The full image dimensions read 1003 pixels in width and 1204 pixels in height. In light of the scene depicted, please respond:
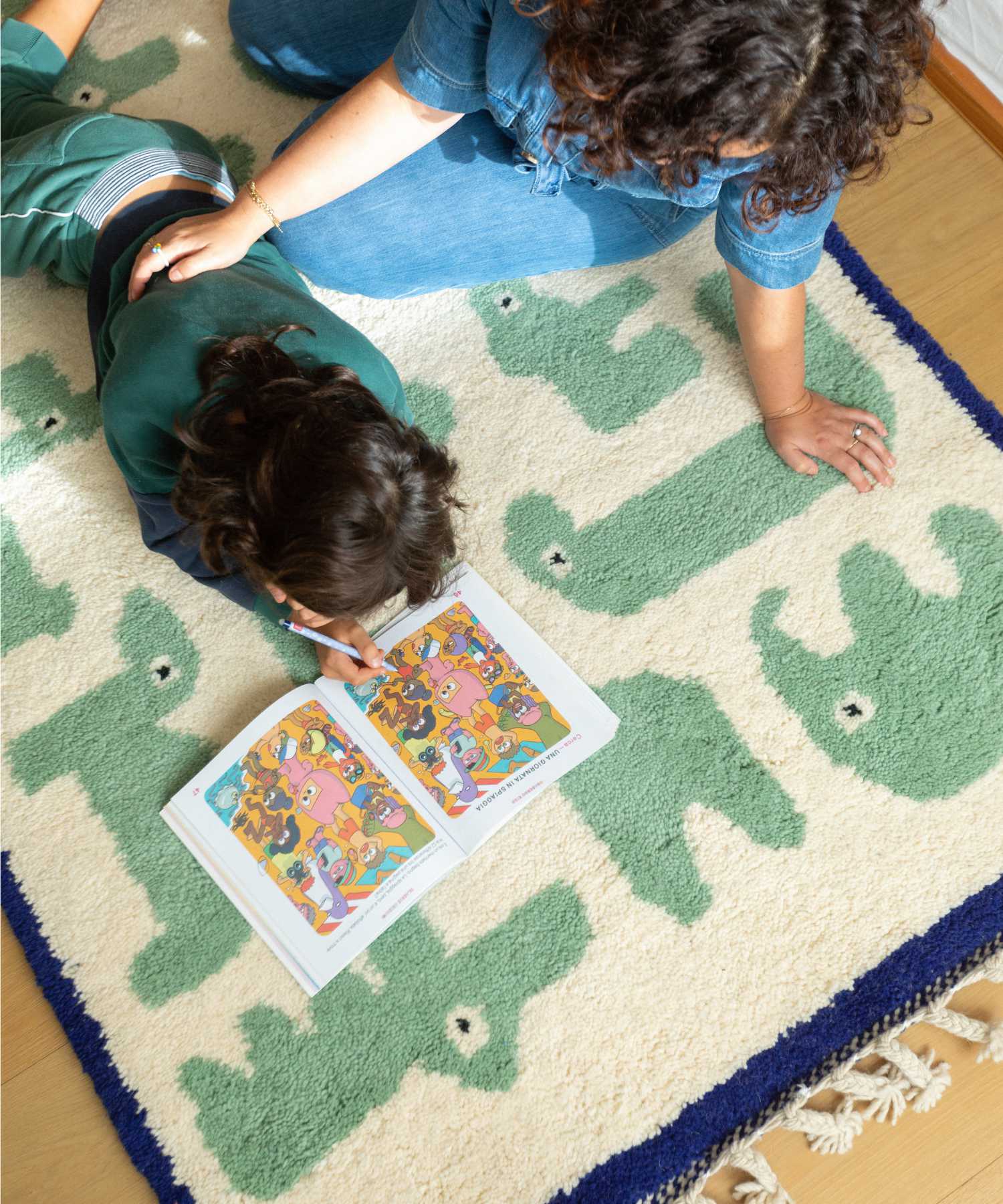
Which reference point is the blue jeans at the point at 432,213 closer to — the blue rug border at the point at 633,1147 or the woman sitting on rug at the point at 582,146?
the woman sitting on rug at the point at 582,146

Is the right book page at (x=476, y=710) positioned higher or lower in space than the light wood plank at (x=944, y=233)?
lower

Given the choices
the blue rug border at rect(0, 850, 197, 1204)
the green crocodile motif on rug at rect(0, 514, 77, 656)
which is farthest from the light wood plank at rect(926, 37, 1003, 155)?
the blue rug border at rect(0, 850, 197, 1204)

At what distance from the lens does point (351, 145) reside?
81 centimetres

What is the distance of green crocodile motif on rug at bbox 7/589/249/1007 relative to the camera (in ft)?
3.04

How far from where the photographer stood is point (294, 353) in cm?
79

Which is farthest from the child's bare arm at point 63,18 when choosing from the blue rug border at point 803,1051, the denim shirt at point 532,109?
the blue rug border at point 803,1051

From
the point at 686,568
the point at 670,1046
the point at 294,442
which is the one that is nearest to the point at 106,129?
the point at 294,442

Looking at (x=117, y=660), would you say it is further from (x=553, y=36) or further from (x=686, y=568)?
(x=553, y=36)

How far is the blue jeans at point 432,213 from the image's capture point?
0.92 metres

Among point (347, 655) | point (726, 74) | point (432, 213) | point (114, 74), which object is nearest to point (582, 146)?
point (726, 74)

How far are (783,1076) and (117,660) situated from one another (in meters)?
0.76

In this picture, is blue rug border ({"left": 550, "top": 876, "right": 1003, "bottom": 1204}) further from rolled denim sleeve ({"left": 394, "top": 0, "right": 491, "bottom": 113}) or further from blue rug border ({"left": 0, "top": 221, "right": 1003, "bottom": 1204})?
rolled denim sleeve ({"left": 394, "top": 0, "right": 491, "bottom": 113})

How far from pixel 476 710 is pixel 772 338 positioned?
1.52 ft

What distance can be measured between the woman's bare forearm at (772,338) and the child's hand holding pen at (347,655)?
0.48 meters
